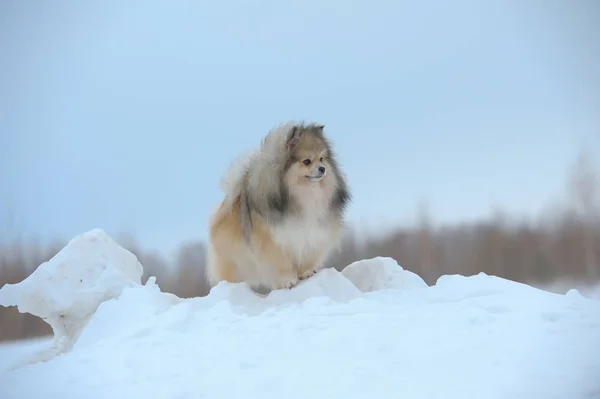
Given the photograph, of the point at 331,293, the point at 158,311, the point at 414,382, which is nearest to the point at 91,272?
the point at 158,311

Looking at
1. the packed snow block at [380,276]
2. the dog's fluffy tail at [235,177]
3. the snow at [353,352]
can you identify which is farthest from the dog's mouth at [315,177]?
the snow at [353,352]

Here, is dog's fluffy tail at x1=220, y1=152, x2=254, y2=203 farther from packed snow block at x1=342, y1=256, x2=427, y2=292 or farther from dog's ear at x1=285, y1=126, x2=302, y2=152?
packed snow block at x1=342, y1=256, x2=427, y2=292

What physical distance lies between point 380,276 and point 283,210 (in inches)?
51.0

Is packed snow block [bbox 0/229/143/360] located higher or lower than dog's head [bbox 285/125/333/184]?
lower

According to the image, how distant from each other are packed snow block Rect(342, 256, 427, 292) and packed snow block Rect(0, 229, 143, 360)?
2396 mm

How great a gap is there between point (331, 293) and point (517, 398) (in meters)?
2.36

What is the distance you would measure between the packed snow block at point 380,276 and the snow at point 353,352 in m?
1.03

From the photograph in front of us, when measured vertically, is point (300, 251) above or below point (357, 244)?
above

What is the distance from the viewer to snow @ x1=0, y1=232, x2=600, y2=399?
Result: 2.36 meters

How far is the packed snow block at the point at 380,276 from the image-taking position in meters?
5.04

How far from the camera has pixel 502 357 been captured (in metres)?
2.51

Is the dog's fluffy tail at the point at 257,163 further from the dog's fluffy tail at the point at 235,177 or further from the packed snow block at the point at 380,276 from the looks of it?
the packed snow block at the point at 380,276

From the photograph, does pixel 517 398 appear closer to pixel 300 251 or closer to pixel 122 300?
pixel 300 251

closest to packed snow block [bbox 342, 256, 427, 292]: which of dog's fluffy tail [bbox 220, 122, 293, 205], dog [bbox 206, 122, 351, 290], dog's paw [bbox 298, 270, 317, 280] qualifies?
dog [bbox 206, 122, 351, 290]
